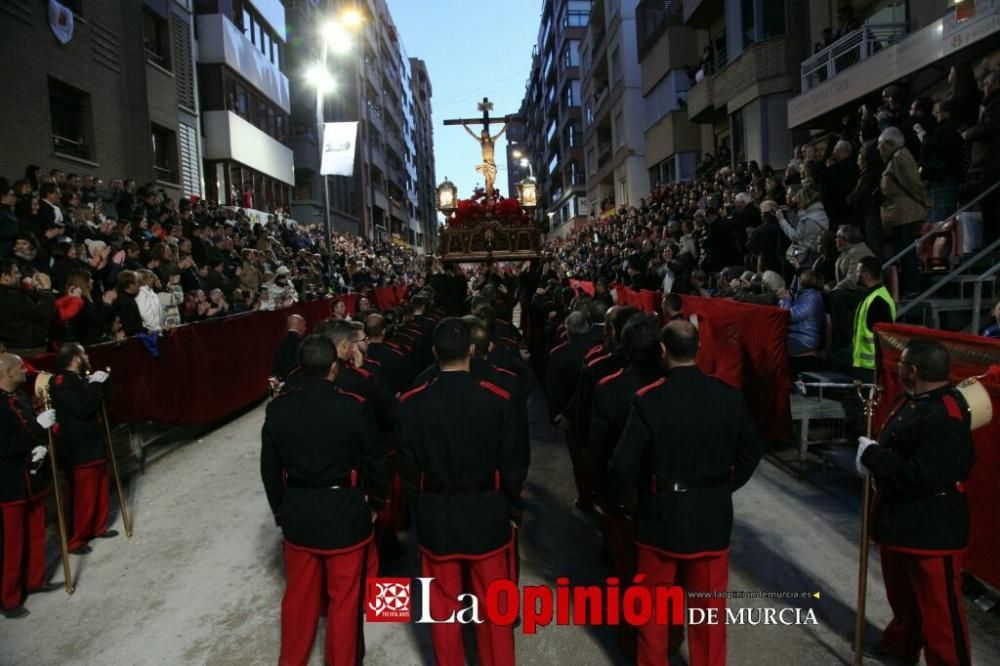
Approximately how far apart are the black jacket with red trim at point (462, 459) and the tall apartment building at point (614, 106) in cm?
3347

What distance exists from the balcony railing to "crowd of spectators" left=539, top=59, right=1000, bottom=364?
1563mm

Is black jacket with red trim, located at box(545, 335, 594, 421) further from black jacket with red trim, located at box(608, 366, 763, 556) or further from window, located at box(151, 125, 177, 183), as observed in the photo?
window, located at box(151, 125, 177, 183)

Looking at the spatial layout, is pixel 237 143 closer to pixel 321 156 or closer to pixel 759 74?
pixel 321 156

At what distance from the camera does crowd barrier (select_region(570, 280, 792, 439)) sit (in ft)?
25.8

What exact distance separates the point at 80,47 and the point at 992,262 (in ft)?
61.5

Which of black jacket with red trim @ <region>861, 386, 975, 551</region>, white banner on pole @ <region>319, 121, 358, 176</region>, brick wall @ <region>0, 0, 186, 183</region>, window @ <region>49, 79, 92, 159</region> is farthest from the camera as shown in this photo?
white banner on pole @ <region>319, 121, 358, 176</region>

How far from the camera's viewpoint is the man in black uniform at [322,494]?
3926mm

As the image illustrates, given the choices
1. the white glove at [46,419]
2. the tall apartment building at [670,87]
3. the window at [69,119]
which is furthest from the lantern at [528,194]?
the white glove at [46,419]

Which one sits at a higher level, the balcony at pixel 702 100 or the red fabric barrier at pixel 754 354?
the balcony at pixel 702 100

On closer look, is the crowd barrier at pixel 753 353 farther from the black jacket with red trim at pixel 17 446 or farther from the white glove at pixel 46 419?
the black jacket with red trim at pixel 17 446

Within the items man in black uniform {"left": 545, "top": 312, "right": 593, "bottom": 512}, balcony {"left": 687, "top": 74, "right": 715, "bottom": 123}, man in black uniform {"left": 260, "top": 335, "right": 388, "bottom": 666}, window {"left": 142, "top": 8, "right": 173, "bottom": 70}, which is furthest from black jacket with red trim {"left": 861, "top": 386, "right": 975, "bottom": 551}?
window {"left": 142, "top": 8, "right": 173, "bottom": 70}

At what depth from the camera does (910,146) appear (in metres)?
11.1

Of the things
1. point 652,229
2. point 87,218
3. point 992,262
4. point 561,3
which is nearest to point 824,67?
point 652,229

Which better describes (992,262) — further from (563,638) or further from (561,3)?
(561,3)
